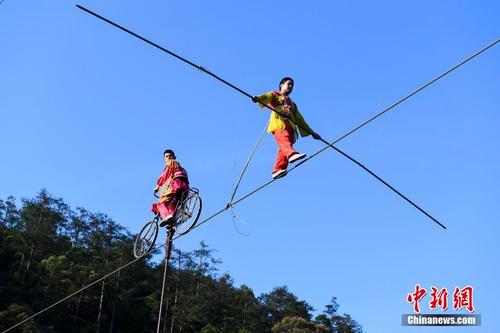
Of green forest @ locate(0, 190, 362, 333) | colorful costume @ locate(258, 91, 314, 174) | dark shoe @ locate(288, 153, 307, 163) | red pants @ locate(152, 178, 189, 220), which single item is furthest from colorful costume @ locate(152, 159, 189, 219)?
green forest @ locate(0, 190, 362, 333)

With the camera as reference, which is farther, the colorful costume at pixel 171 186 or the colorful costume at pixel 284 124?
the colorful costume at pixel 171 186

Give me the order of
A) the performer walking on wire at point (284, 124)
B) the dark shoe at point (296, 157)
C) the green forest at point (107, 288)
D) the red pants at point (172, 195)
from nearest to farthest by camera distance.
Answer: the dark shoe at point (296, 157) → the performer walking on wire at point (284, 124) → the red pants at point (172, 195) → the green forest at point (107, 288)

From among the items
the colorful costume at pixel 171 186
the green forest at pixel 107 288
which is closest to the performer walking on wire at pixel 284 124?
the colorful costume at pixel 171 186

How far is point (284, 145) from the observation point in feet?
21.0

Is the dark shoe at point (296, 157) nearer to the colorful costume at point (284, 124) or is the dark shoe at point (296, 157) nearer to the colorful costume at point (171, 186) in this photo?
the colorful costume at point (284, 124)

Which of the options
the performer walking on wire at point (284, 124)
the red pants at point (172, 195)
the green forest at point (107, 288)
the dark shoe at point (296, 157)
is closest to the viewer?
the dark shoe at point (296, 157)

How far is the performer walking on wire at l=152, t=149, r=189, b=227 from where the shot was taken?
7.43 m

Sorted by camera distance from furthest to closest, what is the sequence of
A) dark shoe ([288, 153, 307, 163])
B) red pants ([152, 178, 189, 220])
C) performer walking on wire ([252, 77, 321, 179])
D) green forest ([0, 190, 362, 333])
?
green forest ([0, 190, 362, 333]) → red pants ([152, 178, 189, 220]) → performer walking on wire ([252, 77, 321, 179]) → dark shoe ([288, 153, 307, 163])

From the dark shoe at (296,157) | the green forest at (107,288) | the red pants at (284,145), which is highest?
the green forest at (107,288)

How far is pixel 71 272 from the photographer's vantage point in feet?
115

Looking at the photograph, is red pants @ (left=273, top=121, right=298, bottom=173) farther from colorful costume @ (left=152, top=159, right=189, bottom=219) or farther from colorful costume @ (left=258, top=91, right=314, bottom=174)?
colorful costume @ (left=152, top=159, right=189, bottom=219)

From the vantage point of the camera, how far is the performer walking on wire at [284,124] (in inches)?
247

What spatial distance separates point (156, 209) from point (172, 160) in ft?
1.99

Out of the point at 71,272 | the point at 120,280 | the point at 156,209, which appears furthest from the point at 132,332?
the point at 156,209
